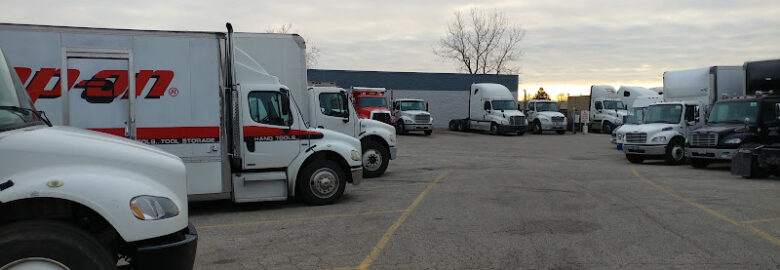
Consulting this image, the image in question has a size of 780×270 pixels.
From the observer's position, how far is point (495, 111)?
118 ft

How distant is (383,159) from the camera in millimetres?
15141

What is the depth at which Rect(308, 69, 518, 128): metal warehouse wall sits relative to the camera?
46.1 metres

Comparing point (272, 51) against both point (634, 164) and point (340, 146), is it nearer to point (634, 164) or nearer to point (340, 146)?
point (340, 146)

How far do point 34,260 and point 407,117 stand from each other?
31.2 m

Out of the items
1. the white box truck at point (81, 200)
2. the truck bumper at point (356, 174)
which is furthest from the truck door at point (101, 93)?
the white box truck at point (81, 200)

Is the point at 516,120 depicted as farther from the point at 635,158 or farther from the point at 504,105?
the point at 635,158

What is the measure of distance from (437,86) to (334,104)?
109ft

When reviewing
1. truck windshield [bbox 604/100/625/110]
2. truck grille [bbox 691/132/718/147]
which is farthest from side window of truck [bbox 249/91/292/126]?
truck windshield [bbox 604/100/625/110]

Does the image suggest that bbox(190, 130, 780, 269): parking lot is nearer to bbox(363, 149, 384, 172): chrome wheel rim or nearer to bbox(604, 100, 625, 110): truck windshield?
bbox(363, 149, 384, 172): chrome wheel rim

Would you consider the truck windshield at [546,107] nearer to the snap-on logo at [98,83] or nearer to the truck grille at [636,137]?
the truck grille at [636,137]

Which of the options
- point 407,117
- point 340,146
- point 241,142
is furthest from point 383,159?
point 407,117

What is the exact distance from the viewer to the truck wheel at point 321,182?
33.6 ft

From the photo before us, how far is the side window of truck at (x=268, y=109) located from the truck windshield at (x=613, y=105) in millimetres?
33349

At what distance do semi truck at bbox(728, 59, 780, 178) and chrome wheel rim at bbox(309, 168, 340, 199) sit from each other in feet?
33.7
